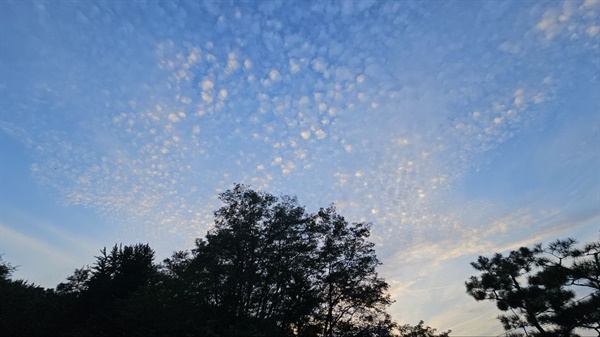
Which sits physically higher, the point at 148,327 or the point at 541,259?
the point at 541,259

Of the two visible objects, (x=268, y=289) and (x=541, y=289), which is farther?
(x=268, y=289)

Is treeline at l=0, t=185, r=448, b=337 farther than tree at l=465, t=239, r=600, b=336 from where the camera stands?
Yes

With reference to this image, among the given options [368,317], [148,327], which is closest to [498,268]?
[368,317]

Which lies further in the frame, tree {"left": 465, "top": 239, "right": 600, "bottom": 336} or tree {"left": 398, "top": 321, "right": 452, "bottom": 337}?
tree {"left": 398, "top": 321, "right": 452, "bottom": 337}

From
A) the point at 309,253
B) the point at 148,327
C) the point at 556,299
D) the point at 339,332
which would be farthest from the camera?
the point at 309,253

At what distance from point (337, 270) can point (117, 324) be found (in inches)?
597

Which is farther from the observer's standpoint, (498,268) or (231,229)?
(231,229)

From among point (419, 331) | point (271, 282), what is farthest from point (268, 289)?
point (419, 331)

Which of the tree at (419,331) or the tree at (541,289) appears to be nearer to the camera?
the tree at (541,289)

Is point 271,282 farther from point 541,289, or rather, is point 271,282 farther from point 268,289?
point 541,289

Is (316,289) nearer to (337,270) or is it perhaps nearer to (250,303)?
(337,270)

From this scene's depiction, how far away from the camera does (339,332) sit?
2375cm

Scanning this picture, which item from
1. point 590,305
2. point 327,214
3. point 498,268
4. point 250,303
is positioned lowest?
point 590,305

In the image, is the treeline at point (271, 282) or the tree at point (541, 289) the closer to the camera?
the tree at point (541, 289)
